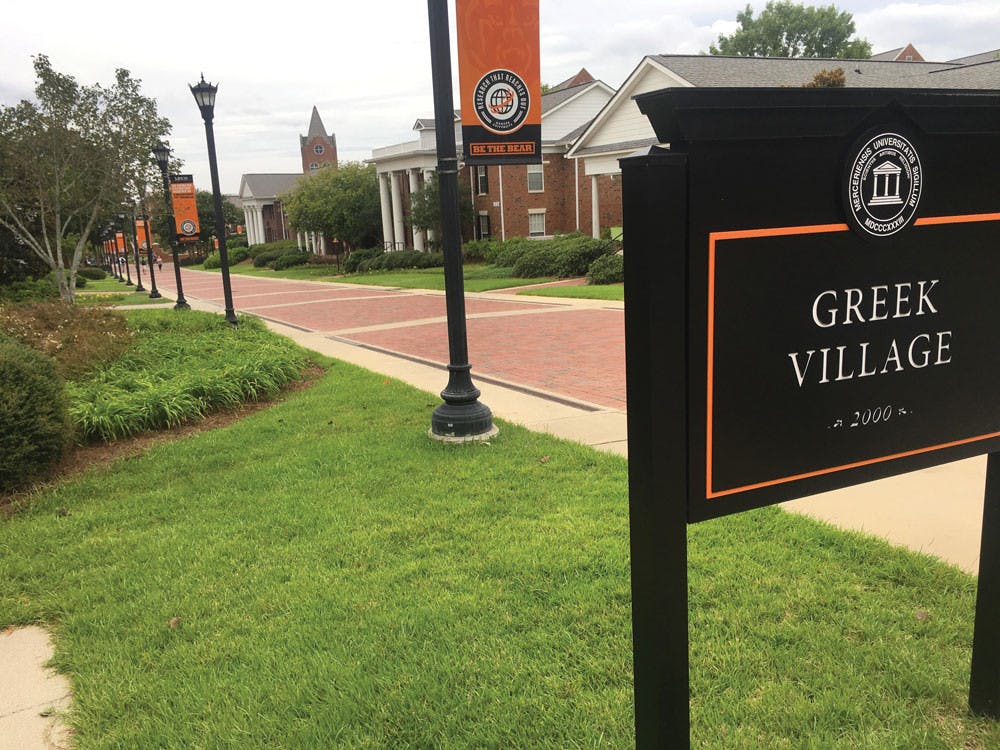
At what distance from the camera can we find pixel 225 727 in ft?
8.98

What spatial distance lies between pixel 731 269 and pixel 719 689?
1.81 metres

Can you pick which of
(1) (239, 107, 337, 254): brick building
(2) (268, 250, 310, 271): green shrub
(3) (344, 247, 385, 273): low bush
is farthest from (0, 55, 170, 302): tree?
(1) (239, 107, 337, 254): brick building

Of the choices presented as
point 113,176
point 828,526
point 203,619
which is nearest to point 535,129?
point 828,526

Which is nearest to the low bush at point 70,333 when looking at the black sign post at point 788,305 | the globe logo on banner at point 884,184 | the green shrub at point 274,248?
the black sign post at point 788,305

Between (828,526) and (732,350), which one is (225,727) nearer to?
(732,350)

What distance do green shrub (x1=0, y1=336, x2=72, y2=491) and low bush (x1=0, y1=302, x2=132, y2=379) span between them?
8.92ft

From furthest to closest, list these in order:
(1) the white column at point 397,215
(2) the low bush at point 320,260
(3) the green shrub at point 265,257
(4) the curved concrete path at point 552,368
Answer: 1. (3) the green shrub at point 265,257
2. (2) the low bush at point 320,260
3. (1) the white column at point 397,215
4. (4) the curved concrete path at point 552,368

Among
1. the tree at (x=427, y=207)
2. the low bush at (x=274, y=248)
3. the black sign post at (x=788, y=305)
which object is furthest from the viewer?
the low bush at (x=274, y=248)

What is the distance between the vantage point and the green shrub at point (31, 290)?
24203mm

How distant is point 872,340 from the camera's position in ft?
6.33

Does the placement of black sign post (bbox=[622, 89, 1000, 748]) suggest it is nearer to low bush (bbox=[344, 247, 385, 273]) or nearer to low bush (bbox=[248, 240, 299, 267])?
low bush (bbox=[344, 247, 385, 273])

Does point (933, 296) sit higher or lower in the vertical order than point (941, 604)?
higher

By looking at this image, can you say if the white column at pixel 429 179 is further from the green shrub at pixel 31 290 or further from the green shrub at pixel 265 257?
the green shrub at pixel 31 290

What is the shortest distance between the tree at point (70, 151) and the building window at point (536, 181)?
2285 centimetres
